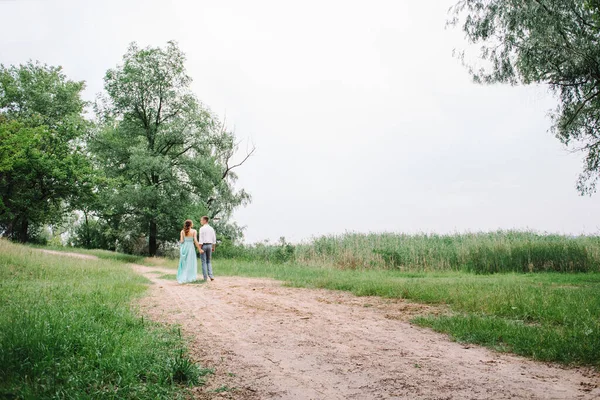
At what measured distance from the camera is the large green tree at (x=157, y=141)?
29.2 m

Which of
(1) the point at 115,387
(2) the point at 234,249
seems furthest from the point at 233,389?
(2) the point at 234,249

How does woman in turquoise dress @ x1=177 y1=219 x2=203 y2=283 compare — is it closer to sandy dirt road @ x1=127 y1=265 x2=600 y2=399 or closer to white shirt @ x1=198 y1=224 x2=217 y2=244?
white shirt @ x1=198 y1=224 x2=217 y2=244

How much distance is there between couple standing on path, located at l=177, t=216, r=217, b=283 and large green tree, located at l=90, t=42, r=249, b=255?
47.9 ft

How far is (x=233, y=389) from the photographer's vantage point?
146 inches

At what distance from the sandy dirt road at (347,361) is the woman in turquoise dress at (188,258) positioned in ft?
20.2

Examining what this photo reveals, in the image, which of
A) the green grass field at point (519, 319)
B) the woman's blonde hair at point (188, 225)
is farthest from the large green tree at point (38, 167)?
the green grass field at point (519, 319)

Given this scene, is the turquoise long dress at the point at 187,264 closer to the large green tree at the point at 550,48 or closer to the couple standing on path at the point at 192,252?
the couple standing on path at the point at 192,252

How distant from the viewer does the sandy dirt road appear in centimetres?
367

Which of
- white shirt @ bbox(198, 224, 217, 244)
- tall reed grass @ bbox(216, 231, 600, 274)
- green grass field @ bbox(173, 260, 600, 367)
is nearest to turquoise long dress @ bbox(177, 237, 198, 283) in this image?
white shirt @ bbox(198, 224, 217, 244)

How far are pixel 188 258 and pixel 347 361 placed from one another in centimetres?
1054

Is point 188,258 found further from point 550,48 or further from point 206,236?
point 550,48

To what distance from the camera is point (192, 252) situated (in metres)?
14.1

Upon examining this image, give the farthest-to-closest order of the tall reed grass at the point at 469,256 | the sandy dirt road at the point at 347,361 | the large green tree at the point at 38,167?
1. the large green tree at the point at 38,167
2. the tall reed grass at the point at 469,256
3. the sandy dirt road at the point at 347,361

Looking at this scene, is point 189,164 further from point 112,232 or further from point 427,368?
point 427,368
